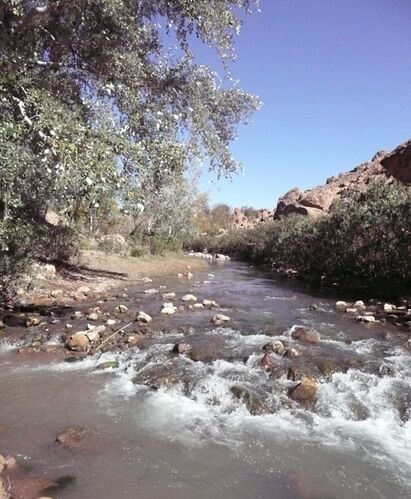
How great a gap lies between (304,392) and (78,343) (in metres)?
5.46

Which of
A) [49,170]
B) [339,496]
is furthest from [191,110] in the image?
[339,496]

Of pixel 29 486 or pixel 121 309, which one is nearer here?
pixel 29 486

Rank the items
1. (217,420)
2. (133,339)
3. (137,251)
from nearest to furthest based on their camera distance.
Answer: (217,420) → (133,339) → (137,251)

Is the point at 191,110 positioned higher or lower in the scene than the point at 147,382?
higher

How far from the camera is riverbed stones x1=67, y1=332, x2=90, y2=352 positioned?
34.7 ft

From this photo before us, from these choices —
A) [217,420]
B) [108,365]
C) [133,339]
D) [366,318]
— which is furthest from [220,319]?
[217,420]

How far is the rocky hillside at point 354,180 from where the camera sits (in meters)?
55.6

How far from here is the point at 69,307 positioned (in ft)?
49.1

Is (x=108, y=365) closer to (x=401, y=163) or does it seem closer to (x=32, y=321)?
(x=32, y=321)

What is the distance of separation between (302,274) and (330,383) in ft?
74.7

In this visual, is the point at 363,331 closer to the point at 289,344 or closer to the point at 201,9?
the point at 289,344

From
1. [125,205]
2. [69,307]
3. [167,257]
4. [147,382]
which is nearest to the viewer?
[147,382]

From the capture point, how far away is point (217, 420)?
7.34 meters

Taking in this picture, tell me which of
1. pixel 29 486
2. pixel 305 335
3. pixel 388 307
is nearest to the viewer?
pixel 29 486
